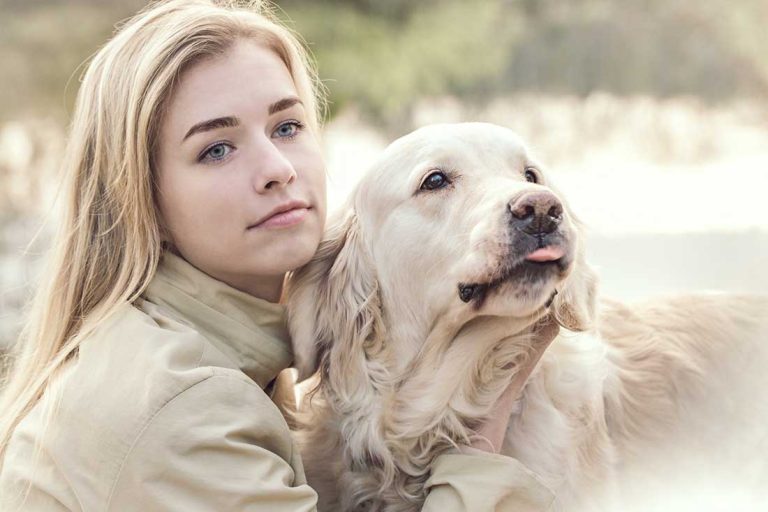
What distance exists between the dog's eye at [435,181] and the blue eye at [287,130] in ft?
0.97

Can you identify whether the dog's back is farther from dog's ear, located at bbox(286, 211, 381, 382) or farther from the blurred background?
the blurred background

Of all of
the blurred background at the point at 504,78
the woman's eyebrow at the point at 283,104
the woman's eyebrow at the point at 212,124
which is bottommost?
the blurred background at the point at 504,78

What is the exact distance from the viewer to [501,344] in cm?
168

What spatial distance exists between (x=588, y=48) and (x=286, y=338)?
4.31 metres

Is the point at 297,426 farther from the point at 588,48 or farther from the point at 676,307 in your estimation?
the point at 588,48

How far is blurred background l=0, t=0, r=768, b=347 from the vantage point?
16.6 feet

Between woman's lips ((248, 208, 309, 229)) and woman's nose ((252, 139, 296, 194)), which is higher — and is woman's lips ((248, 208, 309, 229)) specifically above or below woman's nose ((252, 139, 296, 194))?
below

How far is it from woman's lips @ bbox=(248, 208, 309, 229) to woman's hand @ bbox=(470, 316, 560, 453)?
507 mm

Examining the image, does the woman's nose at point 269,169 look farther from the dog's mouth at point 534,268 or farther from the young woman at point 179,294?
the dog's mouth at point 534,268

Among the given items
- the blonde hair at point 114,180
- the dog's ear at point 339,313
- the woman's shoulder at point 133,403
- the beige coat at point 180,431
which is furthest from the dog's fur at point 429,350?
the blonde hair at point 114,180

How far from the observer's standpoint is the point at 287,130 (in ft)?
5.72

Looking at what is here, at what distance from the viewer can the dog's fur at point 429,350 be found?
164cm

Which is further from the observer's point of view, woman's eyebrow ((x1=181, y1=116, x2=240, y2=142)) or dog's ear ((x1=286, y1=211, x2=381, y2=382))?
dog's ear ((x1=286, y1=211, x2=381, y2=382))

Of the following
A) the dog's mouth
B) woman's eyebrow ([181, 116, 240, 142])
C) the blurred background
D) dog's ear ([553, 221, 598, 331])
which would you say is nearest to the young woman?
woman's eyebrow ([181, 116, 240, 142])
